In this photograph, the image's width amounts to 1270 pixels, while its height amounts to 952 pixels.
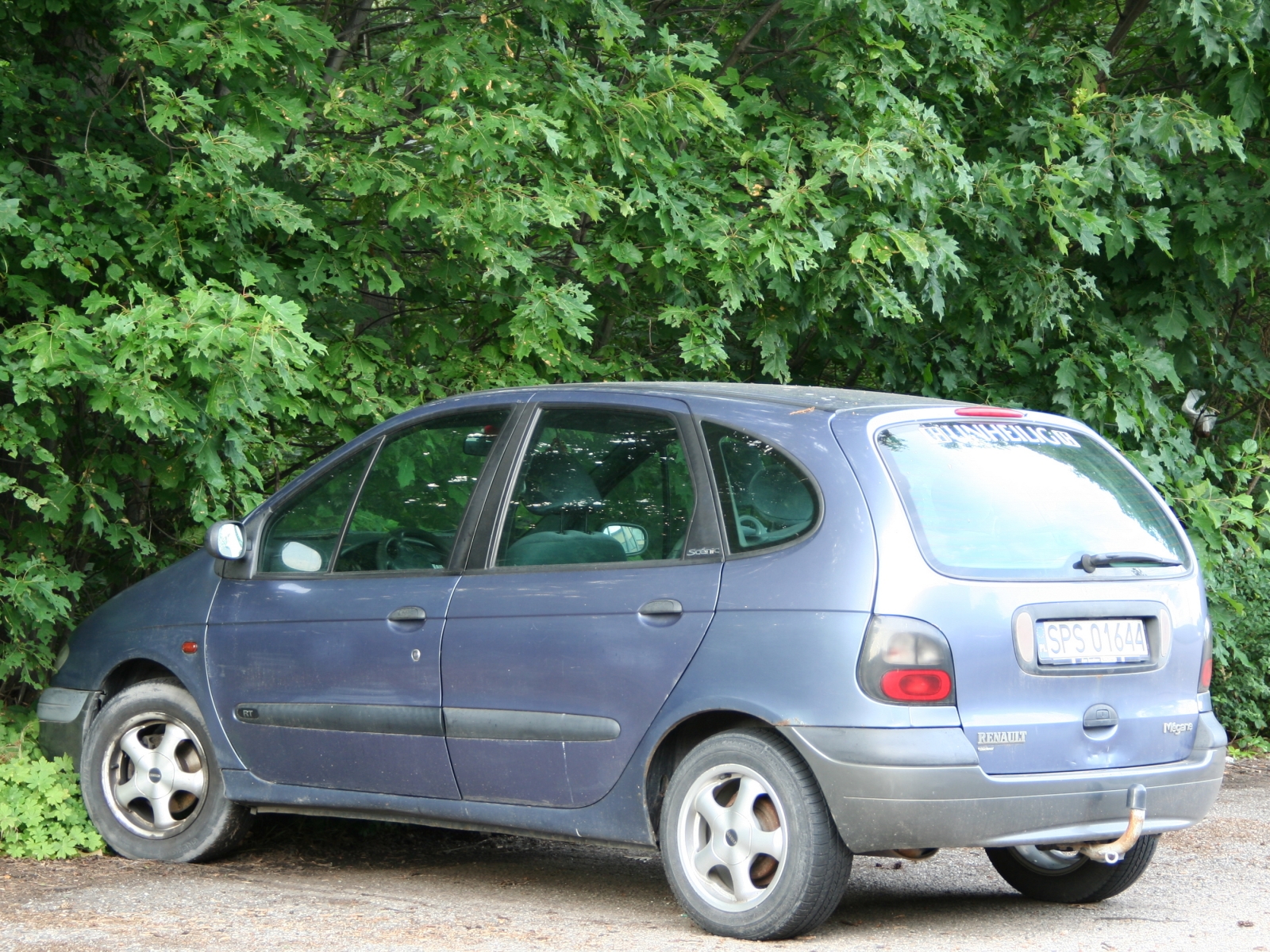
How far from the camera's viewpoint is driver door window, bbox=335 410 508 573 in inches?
210

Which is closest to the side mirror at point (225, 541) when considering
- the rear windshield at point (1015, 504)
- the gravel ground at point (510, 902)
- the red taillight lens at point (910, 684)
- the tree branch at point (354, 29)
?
the gravel ground at point (510, 902)

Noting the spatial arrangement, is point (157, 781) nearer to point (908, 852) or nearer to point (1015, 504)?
point (908, 852)

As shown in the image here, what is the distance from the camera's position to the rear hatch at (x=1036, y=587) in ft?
14.2

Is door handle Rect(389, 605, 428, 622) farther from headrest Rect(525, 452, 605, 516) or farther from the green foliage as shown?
the green foliage

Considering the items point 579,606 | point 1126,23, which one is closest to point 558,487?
point 579,606

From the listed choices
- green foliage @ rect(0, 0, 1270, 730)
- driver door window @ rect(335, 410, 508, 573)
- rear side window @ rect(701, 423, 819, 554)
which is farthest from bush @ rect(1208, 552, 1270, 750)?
driver door window @ rect(335, 410, 508, 573)

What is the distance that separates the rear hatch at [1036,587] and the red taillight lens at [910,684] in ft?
0.27

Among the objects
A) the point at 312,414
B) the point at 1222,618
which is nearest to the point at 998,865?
the point at 312,414

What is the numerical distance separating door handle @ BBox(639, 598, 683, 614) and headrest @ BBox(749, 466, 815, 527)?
38 centimetres

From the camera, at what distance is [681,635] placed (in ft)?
15.1

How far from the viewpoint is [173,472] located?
6832mm

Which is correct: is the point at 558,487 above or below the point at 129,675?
above

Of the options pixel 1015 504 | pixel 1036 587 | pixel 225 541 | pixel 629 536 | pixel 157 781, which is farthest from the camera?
pixel 157 781

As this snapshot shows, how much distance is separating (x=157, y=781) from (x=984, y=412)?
348 cm
